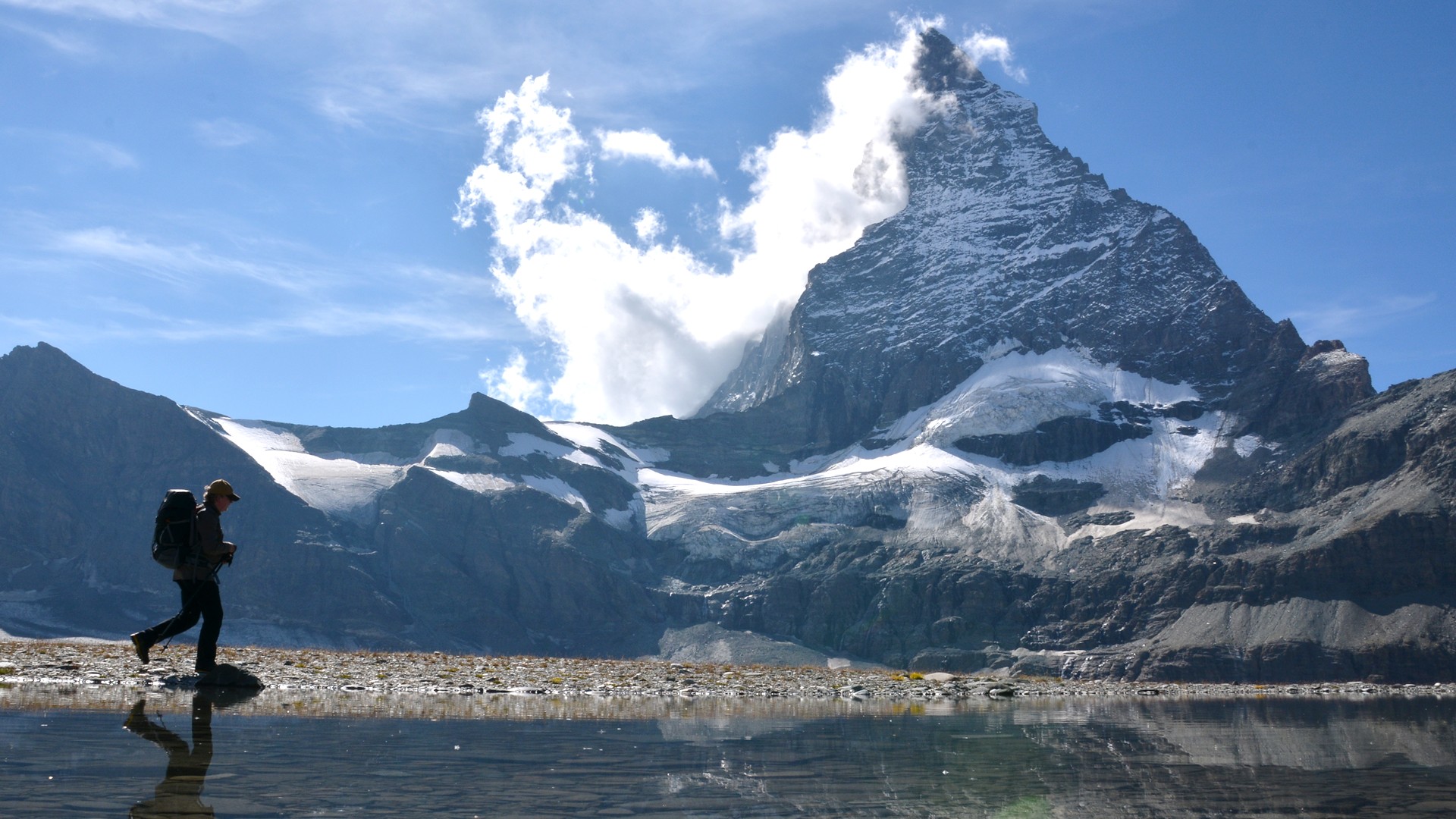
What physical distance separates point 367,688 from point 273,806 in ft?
58.0

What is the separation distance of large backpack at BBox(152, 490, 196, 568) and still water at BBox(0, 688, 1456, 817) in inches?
101

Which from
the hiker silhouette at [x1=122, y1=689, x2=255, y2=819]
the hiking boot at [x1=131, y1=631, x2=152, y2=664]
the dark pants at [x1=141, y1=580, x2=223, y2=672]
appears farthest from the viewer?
the hiking boot at [x1=131, y1=631, x2=152, y2=664]

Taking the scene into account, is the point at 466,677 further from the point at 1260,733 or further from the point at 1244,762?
the point at 1244,762

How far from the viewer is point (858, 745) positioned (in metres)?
21.3

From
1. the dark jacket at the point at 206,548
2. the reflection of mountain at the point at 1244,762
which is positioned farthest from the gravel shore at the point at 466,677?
the reflection of mountain at the point at 1244,762

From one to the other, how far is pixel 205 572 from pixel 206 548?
448mm

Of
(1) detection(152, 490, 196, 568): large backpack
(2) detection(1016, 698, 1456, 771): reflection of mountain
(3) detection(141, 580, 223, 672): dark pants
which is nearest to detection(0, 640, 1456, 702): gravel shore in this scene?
(3) detection(141, 580, 223, 672): dark pants

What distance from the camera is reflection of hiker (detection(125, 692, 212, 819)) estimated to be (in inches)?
442

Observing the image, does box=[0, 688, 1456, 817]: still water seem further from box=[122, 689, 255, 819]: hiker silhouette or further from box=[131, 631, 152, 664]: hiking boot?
box=[131, 631, 152, 664]: hiking boot

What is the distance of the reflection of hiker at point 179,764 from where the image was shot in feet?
36.9

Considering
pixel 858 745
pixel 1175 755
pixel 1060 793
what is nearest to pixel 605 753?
pixel 858 745

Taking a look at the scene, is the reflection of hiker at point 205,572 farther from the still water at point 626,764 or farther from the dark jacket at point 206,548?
the still water at point 626,764

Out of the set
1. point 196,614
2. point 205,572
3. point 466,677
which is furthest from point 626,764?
point 466,677

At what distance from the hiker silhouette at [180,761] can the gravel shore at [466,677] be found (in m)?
5.03
